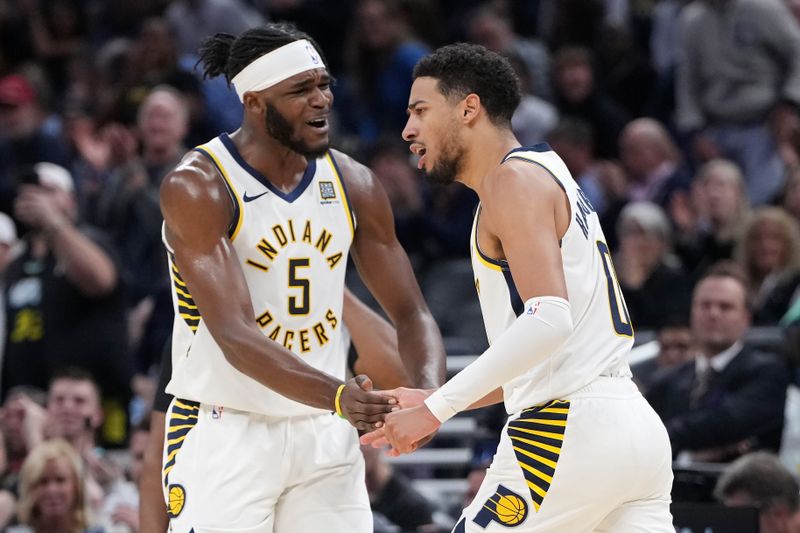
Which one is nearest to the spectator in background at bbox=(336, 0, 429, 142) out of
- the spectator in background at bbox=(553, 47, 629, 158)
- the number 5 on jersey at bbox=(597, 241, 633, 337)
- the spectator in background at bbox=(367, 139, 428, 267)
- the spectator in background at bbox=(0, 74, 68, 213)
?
the spectator in background at bbox=(367, 139, 428, 267)

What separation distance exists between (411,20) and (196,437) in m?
8.24

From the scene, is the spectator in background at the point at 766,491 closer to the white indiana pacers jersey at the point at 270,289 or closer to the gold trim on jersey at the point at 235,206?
the white indiana pacers jersey at the point at 270,289

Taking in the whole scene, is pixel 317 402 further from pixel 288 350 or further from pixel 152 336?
pixel 152 336

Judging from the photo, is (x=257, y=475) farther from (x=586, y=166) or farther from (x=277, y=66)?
(x=586, y=166)

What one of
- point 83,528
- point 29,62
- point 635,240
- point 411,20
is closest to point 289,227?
point 83,528

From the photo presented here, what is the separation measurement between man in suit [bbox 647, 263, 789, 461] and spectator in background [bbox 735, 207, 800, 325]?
0.82 meters

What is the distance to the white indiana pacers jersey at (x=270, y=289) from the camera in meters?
5.57

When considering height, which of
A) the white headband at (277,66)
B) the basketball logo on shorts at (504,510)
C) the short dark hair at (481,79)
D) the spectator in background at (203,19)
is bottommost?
the basketball logo on shorts at (504,510)

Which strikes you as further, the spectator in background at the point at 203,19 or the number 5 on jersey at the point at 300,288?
the spectator in background at the point at 203,19

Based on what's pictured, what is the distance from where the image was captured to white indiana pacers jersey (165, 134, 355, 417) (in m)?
5.57

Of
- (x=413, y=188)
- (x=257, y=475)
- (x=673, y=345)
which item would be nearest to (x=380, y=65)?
(x=413, y=188)

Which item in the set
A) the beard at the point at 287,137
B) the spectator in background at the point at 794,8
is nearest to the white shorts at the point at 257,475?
the beard at the point at 287,137

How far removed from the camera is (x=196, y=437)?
555 cm

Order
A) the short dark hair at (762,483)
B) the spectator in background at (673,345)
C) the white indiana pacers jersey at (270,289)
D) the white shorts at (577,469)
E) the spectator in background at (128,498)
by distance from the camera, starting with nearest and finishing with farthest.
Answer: the white shorts at (577,469), the white indiana pacers jersey at (270,289), the short dark hair at (762,483), the spectator in background at (128,498), the spectator in background at (673,345)
